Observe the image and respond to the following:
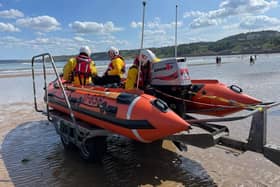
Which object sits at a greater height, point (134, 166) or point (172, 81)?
point (172, 81)

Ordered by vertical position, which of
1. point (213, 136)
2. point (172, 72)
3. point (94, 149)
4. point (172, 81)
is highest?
point (172, 72)

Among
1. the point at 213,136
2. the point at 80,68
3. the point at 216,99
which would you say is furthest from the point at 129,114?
the point at 80,68

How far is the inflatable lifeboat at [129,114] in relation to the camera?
3.71m

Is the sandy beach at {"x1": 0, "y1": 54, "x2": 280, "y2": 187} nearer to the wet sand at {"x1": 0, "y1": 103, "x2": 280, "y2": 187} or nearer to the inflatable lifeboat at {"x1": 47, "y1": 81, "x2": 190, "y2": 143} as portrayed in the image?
the wet sand at {"x1": 0, "y1": 103, "x2": 280, "y2": 187}

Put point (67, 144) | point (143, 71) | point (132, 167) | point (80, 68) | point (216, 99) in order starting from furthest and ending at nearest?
point (80, 68)
point (67, 144)
point (216, 99)
point (143, 71)
point (132, 167)

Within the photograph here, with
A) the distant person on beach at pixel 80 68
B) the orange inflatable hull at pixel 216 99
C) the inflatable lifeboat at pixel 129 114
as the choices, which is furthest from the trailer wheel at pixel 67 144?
the orange inflatable hull at pixel 216 99

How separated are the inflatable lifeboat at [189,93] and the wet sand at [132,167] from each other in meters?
0.79

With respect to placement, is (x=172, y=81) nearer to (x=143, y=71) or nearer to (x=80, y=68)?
(x=143, y=71)

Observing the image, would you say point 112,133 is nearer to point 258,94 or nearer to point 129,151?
point 129,151

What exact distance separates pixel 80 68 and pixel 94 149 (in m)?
2.19

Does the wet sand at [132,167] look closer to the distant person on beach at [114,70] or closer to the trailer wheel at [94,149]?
the trailer wheel at [94,149]

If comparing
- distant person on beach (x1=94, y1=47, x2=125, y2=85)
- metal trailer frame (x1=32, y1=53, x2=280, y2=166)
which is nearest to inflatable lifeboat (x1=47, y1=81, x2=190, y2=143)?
metal trailer frame (x1=32, y1=53, x2=280, y2=166)

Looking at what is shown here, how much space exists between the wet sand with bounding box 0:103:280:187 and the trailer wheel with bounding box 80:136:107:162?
5.9 inches

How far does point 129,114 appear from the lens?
3998 millimetres
